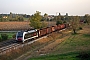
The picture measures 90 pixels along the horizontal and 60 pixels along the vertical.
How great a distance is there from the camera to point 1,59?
93.7 feet

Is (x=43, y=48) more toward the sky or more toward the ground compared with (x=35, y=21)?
more toward the ground

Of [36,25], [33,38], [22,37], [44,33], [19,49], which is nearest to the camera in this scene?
[19,49]

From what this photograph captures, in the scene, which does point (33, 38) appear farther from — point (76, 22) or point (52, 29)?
point (76, 22)

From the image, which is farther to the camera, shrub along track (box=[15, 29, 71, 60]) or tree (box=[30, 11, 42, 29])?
tree (box=[30, 11, 42, 29])

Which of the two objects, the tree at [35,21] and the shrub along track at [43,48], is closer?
the shrub along track at [43,48]

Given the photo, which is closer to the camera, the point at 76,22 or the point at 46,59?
the point at 46,59

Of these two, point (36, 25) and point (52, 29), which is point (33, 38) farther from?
point (52, 29)

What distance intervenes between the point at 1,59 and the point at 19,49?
23.5 ft

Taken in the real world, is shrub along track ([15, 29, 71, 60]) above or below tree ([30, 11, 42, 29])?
below

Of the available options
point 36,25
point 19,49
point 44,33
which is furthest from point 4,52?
point 36,25

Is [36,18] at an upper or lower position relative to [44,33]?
upper

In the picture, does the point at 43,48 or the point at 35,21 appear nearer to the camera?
the point at 43,48

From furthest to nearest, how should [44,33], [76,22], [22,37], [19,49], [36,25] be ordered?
[76,22]
[36,25]
[44,33]
[22,37]
[19,49]

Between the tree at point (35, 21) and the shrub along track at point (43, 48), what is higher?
the tree at point (35, 21)
